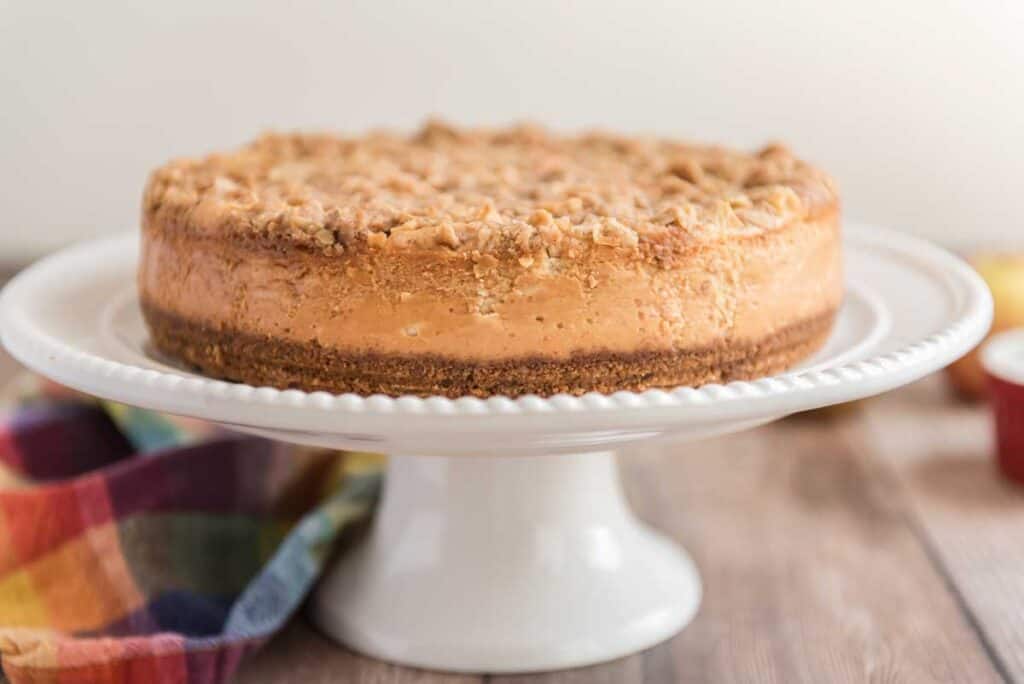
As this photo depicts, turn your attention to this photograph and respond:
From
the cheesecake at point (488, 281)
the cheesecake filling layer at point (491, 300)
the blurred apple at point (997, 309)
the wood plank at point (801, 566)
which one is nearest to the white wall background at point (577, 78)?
the blurred apple at point (997, 309)

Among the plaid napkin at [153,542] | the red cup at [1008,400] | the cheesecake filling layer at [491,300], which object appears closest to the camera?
the cheesecake filling layer at [491,300]

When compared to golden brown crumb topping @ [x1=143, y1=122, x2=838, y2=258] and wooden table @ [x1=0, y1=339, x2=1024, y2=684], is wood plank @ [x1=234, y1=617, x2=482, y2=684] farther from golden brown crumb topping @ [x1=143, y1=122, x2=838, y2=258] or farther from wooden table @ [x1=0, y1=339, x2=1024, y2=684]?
golden brown crumb topping @ [x1=143, y1=122, x2=838, y2=258]

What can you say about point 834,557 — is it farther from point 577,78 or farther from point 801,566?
point 577,78

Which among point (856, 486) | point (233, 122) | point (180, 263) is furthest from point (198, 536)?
point (233, 122)

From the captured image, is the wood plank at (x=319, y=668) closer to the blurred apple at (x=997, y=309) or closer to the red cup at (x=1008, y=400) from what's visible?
the red cup at (x=1008, y=400)

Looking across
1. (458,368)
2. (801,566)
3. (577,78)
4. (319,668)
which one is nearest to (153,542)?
(319,668)

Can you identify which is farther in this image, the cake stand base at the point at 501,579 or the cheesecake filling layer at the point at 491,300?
the cake stand base at the point at 501,579

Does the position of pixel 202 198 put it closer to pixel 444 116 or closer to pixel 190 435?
pixel 190 435
